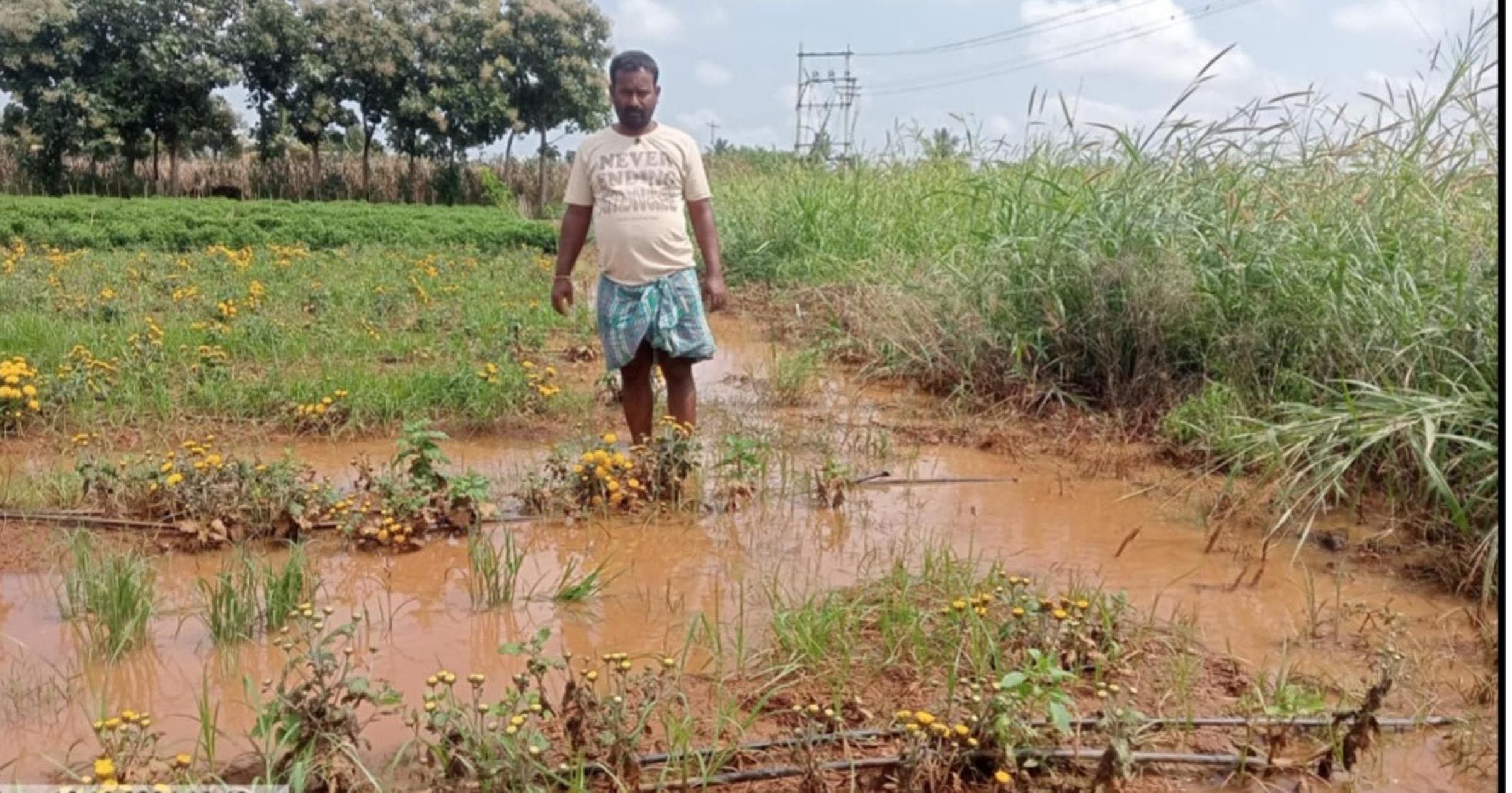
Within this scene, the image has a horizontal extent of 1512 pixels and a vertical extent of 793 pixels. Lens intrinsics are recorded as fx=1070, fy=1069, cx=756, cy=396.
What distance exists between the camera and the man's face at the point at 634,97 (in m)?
3.91

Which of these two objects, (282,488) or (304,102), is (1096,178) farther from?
(304,102)

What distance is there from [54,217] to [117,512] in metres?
14.5

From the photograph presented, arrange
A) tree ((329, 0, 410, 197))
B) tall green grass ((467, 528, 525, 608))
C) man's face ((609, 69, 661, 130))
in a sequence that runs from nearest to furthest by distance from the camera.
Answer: tall green grass ((467, 528, 525, 608))
man's face ((609, 69, 661, 130))
tree ((329, 0, 410, 197))

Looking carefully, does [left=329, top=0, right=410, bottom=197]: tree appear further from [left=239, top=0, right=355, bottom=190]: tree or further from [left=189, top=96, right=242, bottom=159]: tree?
[left=189, top=96, right=242, bottom=159]: tree

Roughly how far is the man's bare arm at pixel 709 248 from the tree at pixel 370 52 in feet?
82.1

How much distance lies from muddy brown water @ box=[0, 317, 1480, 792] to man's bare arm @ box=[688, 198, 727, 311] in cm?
83

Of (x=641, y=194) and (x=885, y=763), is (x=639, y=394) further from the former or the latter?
(x=885, y=763)

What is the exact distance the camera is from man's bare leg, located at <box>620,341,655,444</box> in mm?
4242

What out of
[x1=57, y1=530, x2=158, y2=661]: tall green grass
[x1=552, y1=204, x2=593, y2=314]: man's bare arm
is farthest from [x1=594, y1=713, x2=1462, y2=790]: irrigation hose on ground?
[x1=552, y1=204, x2=593, y2=314]: man's bare arm

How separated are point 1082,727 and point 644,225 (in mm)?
2460

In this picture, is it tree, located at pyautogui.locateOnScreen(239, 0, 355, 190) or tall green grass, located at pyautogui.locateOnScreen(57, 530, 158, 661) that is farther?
tree, located at pyautogui.locateOnScreen(239, 0, 355, 190)

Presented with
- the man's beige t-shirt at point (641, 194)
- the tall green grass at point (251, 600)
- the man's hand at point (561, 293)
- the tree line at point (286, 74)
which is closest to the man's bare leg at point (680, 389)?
the man's beige t-shirt at point (641, 194)

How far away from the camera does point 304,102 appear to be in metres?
27.1

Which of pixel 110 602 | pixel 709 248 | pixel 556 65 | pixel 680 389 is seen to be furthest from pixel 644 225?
pixel 556 65
